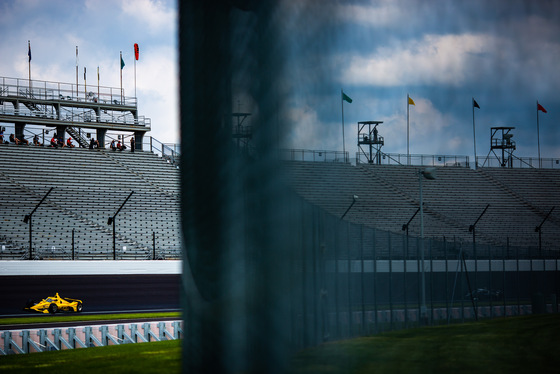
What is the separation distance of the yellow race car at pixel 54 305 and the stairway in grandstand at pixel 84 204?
404cm

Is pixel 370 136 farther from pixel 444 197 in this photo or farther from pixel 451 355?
pixel 444 197

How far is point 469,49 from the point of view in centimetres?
534

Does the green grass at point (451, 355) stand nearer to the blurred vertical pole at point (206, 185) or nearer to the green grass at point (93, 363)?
the blurred vertical pole at point (206, 185)

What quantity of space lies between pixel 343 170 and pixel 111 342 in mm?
15096

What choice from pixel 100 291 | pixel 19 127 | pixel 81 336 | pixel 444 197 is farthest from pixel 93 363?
pixel 19 127

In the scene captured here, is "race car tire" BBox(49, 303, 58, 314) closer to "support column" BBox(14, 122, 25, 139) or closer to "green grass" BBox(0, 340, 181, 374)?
"green grass" BBox(0, 340, 181, 374)

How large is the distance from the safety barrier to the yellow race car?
10185mm

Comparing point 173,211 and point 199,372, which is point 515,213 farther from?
point 173,211

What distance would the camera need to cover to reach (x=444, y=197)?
65.4 ft

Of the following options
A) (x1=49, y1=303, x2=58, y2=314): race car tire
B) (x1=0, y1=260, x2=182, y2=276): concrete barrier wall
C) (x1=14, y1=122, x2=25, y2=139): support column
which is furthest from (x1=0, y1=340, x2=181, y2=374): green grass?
(x1=14, y1=122, x2=25, y2=139): support column

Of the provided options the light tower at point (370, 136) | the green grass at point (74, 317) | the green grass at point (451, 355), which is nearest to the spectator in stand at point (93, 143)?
the green grass at point (74, 317)

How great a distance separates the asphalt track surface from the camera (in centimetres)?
3027

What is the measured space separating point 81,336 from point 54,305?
1064 centimetres

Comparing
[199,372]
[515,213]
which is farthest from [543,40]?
[515,213]
